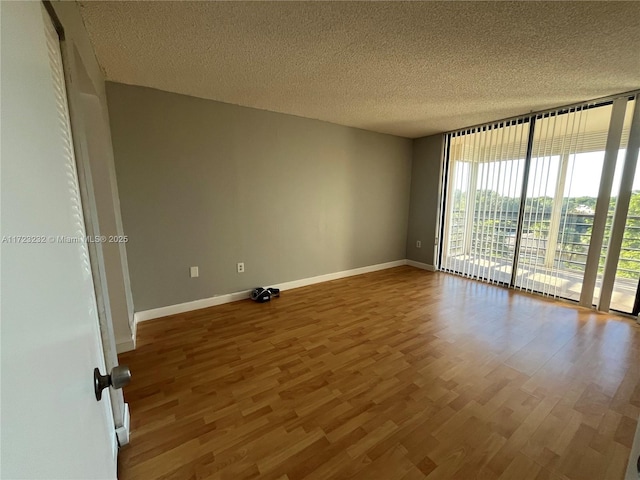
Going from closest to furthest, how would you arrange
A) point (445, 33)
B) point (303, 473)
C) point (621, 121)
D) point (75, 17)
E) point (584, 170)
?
point (303, 473)
point (75, 17)
point (445, 33)
point (621, 121)
point (584, 170)

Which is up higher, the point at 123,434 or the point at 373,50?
the point at 373,50

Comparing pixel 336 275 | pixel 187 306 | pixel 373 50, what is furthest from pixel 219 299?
pixel 373 50

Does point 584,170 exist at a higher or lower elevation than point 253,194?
higher

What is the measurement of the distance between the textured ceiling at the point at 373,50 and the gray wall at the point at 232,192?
1.10 feet

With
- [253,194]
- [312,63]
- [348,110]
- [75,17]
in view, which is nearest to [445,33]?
→ [312,63]

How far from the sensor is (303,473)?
→ 4.08 feet

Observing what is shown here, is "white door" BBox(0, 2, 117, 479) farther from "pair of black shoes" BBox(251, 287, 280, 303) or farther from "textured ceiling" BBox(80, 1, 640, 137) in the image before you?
"pair of black shoes" BBox(251, 287, 280, 303)

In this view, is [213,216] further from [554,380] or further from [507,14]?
[554,380]

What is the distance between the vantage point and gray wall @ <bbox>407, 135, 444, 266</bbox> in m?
4.44

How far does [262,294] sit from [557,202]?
12.1ft

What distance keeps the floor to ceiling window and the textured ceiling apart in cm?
44

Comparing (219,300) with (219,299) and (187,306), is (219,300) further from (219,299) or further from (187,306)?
(187,306)

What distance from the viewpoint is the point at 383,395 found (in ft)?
5.63

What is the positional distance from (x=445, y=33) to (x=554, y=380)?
8.10ft
